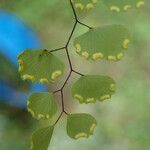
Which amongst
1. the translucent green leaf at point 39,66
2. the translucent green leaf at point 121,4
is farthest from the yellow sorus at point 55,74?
the translucent green leaf at point 121,4

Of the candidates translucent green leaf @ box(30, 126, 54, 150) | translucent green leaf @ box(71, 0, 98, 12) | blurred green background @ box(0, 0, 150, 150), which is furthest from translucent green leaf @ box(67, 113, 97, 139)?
blurred green background @ box(0, 0, 150, 150)

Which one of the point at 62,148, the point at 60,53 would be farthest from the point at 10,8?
the point at 62,148

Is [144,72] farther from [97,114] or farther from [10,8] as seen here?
[10,8]

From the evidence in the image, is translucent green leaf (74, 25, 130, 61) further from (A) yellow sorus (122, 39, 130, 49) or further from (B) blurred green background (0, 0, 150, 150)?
(B) blurred green background (0, 0, 150, 150)

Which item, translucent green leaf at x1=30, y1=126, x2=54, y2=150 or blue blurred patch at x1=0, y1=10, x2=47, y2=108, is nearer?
translucent green leaf at x1=30, y1=126, x2=54, y2=150

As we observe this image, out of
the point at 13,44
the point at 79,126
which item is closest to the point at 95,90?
the point at 79,126

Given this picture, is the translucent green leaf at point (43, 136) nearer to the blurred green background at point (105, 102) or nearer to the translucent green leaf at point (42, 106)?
the translucent green leaf at point (42, 106)
